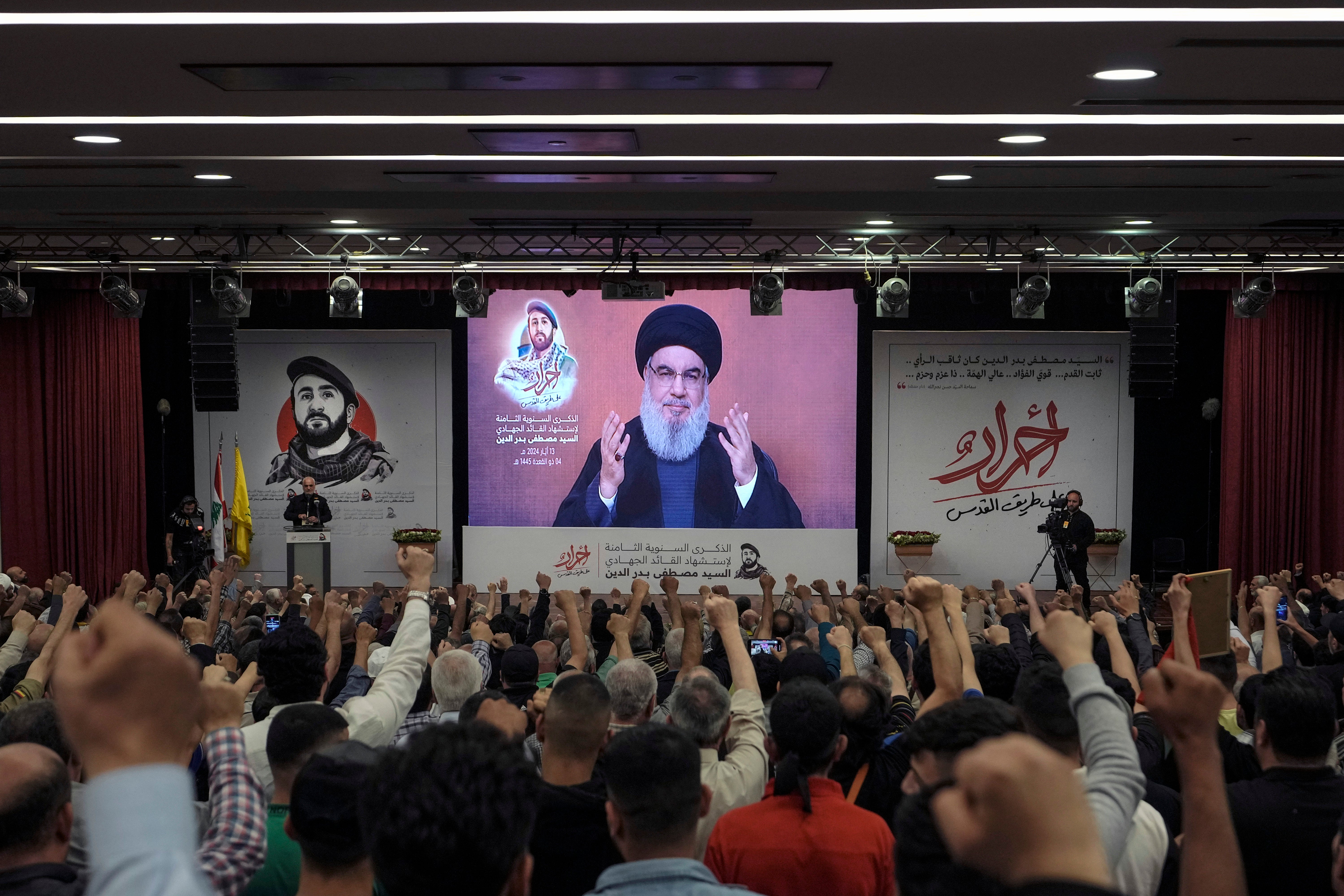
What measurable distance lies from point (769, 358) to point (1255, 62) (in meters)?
7.87

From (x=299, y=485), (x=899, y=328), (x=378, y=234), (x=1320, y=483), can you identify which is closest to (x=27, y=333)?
(x=299, y=485)

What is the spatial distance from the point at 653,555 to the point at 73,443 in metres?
6.11

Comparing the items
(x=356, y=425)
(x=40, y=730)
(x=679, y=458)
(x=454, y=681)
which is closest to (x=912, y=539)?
(x=679, y=458)

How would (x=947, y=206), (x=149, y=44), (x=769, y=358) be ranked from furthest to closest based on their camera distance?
1. (x=769, y=358)
2. (x=947, y=206)
3. (x=149, y=44)

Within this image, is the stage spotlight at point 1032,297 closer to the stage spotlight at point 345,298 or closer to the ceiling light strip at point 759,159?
the ceiling light strip at point 759,159

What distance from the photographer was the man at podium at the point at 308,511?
10.8 metres

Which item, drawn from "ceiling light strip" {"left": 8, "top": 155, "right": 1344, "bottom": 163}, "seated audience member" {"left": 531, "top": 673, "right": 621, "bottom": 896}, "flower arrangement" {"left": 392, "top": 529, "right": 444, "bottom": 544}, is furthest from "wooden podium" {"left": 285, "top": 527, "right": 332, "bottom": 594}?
"seated audience member" {"left": 531, "top": 673, "right": 621, "bottom": 896}

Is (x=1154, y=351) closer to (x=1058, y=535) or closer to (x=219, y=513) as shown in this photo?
(x=1058, y=535)

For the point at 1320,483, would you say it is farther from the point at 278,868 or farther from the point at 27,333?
the point at 27,333

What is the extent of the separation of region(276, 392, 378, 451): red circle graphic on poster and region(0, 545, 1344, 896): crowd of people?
7.74m

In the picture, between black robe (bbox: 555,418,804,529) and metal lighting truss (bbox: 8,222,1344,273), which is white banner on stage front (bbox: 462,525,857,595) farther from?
metal lighting truss (bbox: 8,222,1344,273)

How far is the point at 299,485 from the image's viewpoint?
Result: 11.9 m

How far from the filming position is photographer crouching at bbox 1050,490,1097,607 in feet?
36.1

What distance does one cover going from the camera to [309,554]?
35.1 ft
